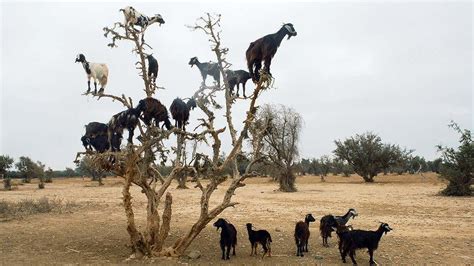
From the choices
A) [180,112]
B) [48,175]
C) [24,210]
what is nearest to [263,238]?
[180,112]

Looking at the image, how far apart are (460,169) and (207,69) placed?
2248 cm

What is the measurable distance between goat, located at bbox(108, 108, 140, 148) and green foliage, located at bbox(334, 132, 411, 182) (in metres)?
41.1

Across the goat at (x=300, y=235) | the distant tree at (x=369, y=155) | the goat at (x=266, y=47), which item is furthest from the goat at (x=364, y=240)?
the distant tree at (x=369, y=155)

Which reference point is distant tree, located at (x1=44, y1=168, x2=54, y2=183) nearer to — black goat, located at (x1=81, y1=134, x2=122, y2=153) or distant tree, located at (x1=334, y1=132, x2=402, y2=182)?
distant tree, located at (x1=334, y1=132, x2=402, y2=182)

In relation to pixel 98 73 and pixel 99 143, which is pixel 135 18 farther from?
pixel 99 143

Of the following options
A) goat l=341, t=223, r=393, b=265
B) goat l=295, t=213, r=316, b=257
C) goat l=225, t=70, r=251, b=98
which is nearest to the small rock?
goat l=295, t=213, r=316, b=257

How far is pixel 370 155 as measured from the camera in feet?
Result: 151

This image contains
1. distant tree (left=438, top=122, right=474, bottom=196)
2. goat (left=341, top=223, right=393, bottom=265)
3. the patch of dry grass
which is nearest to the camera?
goat (left=341, top=223, right=393, bottom=265)

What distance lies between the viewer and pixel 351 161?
156 feet

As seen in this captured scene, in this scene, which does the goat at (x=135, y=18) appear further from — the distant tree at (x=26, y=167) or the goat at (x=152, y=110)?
the distant tree at (x=26, y=167)

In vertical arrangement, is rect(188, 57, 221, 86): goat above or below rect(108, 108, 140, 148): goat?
above

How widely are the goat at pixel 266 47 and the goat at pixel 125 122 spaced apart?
254 cm

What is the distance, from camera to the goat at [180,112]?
9.31m

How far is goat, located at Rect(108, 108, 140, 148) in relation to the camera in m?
8.36
